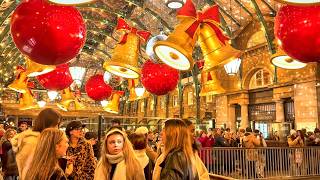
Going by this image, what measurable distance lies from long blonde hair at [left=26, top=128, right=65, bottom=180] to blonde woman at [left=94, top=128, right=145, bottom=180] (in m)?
0.74

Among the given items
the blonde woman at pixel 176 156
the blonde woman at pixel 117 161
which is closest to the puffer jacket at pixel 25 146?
the blonde woman at pixel 117 161

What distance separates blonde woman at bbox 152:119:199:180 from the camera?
107 inches

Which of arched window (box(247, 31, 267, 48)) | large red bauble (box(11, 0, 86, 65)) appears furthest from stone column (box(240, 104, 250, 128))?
large red bauble (box(11, 0, 86, 65))

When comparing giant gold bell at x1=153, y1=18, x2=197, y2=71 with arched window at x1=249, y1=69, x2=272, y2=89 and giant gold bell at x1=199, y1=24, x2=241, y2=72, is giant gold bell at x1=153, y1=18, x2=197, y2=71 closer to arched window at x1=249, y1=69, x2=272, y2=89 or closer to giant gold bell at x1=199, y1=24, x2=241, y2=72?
giant gold bell at x1=199, y1=24, x2=241, y2=72

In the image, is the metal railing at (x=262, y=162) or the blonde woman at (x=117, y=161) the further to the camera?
the metal railing at (x=262, y=162)

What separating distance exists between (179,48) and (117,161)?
4.00ft

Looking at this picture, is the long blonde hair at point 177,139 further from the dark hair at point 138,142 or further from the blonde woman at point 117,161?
the dark hair at point 138,142

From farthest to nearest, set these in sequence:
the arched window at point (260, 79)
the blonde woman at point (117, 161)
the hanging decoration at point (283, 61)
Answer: the arched window at point (260, 79), the hanging decoration at point (283, 61), the blonde woman at point (117, 161)

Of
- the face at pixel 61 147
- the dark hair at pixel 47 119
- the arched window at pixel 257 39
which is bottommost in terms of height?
the face at pixel 61 147

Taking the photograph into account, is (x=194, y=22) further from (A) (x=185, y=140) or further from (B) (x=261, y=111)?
(B) (x=261, y=111)

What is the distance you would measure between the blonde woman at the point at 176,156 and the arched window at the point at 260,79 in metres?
14.7

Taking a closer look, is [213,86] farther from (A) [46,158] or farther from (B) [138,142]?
(A) [46,158]

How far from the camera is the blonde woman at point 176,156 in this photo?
2.71 meters

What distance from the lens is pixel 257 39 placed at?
17531 mm
